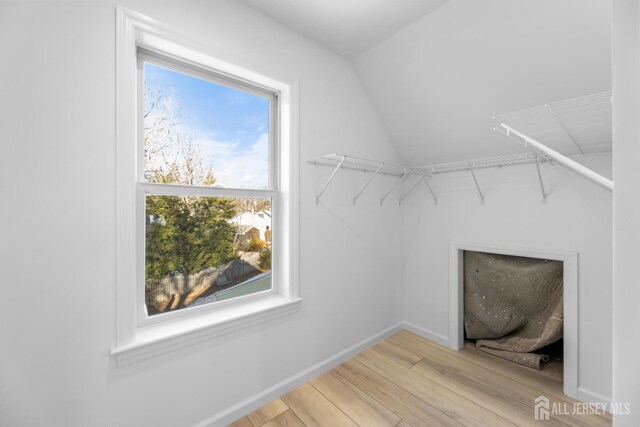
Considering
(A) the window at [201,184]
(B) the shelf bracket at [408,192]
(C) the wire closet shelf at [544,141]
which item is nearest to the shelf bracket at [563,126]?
(C) the wire closet shelf at [544,141]

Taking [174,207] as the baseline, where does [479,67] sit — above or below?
above

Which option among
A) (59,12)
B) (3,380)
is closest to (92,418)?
(3,380)

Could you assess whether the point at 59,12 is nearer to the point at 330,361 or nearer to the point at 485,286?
the point at 330,361

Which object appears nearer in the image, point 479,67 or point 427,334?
point 479,67

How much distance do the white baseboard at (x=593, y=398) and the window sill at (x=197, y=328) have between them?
1941 millimetres

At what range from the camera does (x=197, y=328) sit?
1.44m

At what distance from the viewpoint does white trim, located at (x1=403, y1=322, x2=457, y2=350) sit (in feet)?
8.10

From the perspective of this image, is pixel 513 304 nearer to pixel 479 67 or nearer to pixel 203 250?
pixel 479 67

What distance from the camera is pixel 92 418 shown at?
46.5 inches

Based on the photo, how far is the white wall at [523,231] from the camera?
1727 mm

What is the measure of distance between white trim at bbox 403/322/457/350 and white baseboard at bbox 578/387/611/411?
0.87m

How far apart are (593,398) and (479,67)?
7.35 ft

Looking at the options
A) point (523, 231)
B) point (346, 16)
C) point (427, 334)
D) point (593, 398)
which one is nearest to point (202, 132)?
point (346, 16)

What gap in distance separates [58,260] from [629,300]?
1696 mm
